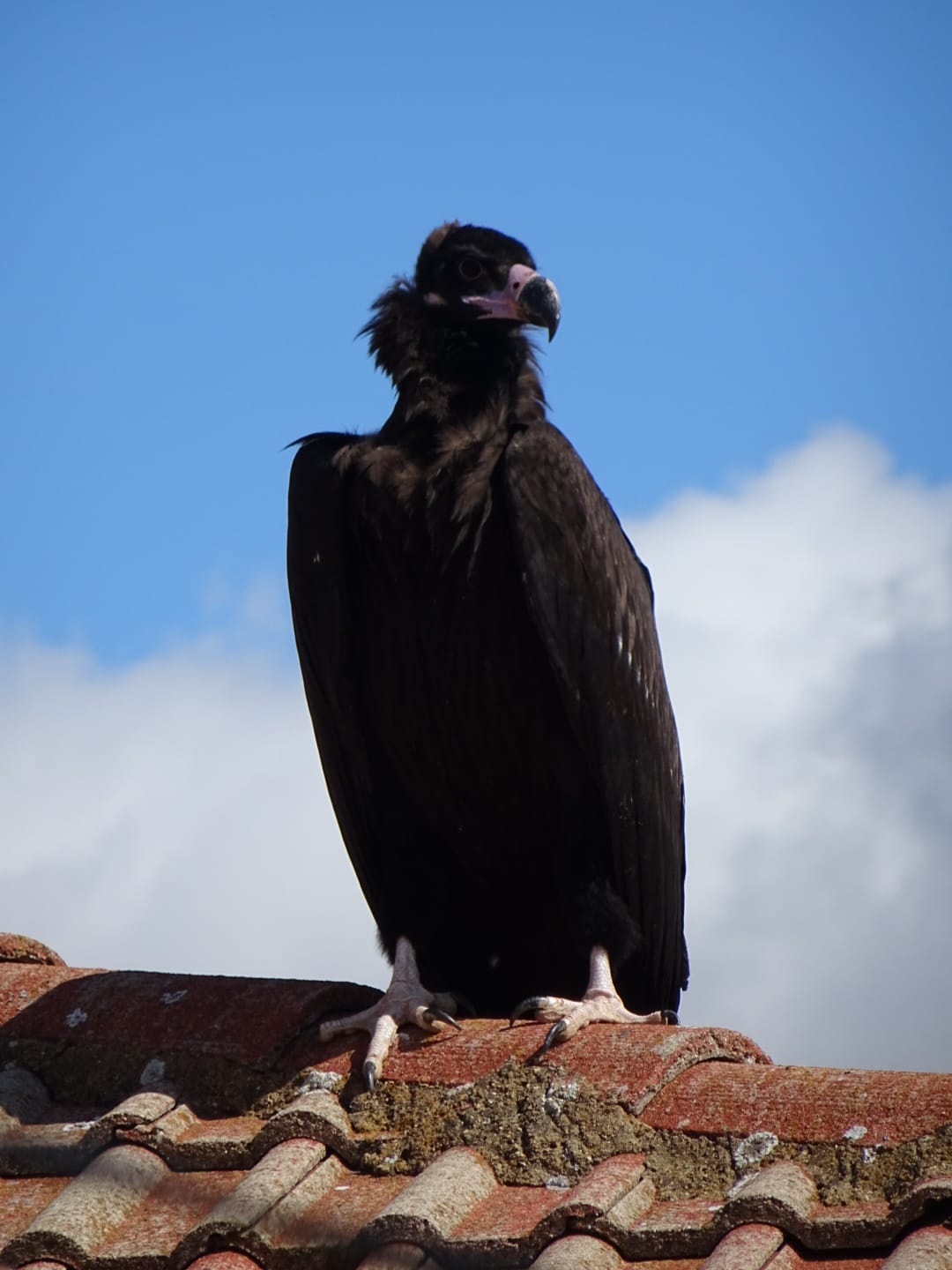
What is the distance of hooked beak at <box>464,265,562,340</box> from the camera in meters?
5.91

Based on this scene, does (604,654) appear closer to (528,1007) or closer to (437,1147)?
(528,1007)

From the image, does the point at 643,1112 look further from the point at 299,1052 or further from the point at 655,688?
the point at 655,688

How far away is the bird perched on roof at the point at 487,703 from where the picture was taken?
527 cm

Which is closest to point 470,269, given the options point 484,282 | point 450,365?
point 484,282

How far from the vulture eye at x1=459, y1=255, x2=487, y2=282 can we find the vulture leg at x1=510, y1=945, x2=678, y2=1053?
2.33 meters

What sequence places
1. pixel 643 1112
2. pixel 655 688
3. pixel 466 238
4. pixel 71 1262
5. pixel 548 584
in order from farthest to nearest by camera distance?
pixel 466 238, pixel 655 688, pixel 548 584, pixel 643 1112, pixel 71 1262

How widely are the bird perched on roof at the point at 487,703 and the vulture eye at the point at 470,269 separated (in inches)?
23.5

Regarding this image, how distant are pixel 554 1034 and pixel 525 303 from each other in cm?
268

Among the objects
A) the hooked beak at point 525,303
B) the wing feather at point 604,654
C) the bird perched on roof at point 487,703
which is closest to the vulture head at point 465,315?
the hooked beak at point 525,303

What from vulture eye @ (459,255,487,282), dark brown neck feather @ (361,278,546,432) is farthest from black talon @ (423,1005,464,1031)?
vulture eye @ (459,255,487,282)

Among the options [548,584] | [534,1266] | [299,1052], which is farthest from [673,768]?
[534,1266]

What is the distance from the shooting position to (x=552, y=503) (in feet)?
17.3

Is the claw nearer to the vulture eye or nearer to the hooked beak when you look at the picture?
the hooked beak

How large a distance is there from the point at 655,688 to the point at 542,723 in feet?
1.55
